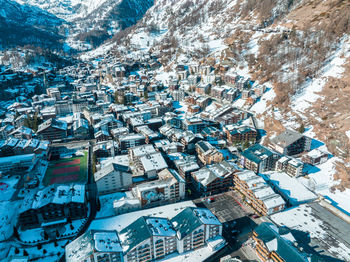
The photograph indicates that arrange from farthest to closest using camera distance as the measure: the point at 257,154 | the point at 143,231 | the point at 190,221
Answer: the point at 257,154 < the point at 190,221 < the point at 143,231

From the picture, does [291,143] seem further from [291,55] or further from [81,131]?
[81,131]

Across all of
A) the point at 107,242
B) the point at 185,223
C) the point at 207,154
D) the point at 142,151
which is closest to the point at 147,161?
the point at 142,151

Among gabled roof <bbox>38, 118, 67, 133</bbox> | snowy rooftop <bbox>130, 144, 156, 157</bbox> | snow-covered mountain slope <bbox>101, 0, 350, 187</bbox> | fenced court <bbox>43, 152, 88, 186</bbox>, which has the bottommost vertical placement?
fenced court <bbox>43, 152, 88, 186</bbox>

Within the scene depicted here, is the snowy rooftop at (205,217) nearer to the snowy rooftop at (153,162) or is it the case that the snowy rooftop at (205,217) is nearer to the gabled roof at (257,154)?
the snowy rooftop at (153,162)

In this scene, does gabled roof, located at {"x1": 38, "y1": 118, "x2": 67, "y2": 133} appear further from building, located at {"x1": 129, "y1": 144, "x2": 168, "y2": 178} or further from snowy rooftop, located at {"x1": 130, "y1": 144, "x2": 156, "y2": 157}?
snowy rooftop, located at {"x1": 130, "y1": 144, "x2": 156, "y2": 157}

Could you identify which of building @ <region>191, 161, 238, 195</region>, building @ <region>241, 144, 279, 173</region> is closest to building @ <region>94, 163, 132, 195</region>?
building @ <region>191, 161, 238, 195</region>

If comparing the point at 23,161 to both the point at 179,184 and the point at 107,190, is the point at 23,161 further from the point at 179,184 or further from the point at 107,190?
the point at 179,184

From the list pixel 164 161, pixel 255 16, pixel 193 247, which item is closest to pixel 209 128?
pixel 164 161
